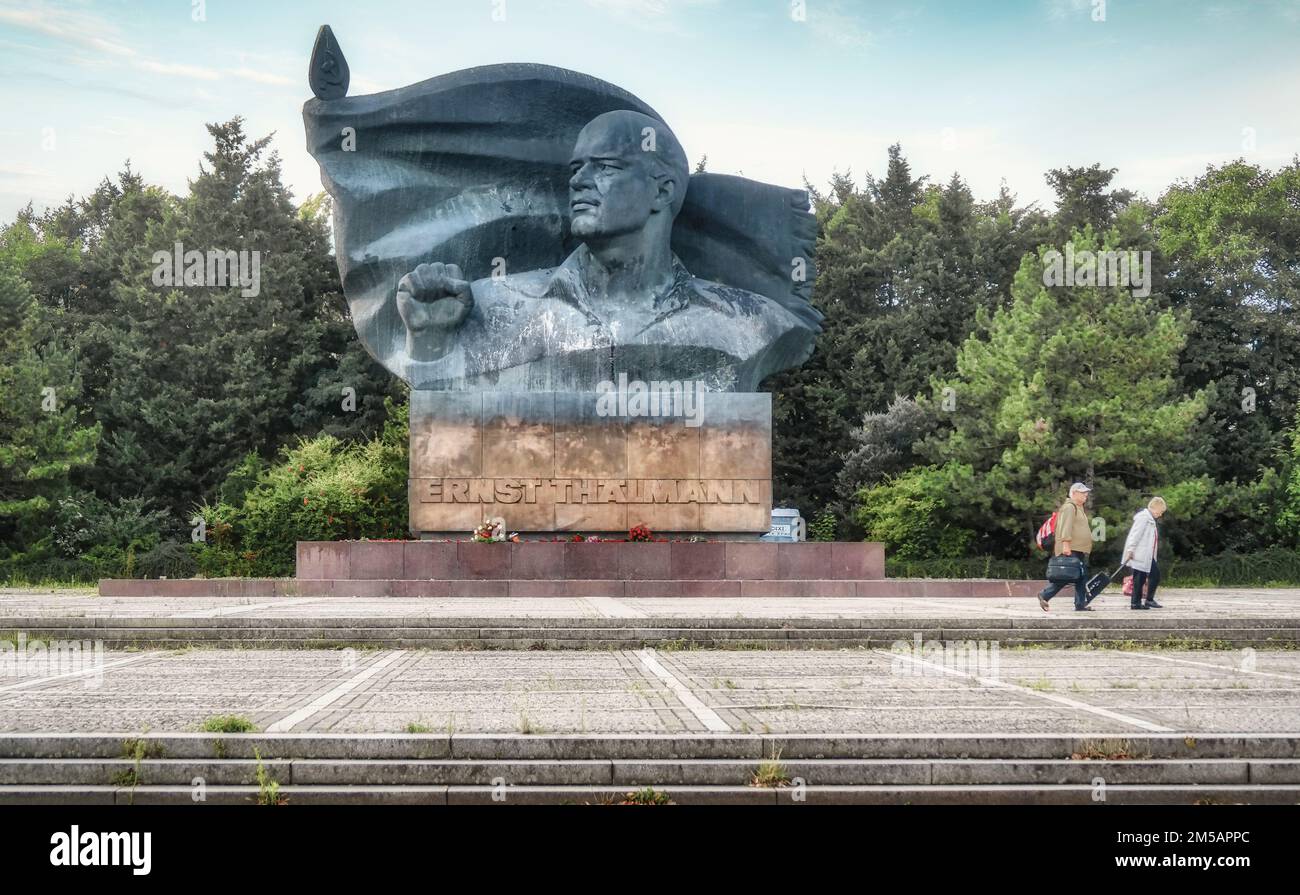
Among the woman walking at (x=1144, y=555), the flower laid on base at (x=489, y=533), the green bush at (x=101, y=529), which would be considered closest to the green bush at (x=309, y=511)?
the green bush at (x=101, y=529)

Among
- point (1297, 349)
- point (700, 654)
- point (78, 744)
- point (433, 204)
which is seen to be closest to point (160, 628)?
point (700, 654)

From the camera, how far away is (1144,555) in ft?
46.1

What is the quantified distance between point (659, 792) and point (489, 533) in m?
13.0

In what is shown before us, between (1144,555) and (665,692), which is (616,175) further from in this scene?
(665,692)

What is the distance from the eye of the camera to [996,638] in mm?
11484

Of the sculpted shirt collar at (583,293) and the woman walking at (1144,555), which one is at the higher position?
the sculpted shirt collar at (583,293)

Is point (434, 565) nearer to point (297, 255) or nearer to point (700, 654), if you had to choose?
point (700, 654)

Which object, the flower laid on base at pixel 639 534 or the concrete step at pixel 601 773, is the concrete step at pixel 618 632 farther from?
the flower laid on base at pixel 639 534

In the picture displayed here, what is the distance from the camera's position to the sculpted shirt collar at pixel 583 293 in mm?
19500

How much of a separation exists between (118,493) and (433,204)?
2022 cm

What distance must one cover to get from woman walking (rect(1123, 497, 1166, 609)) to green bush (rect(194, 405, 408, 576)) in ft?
52.3

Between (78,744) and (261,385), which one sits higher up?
(261,385)

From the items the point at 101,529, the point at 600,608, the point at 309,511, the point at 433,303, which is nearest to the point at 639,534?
the point at 433,303

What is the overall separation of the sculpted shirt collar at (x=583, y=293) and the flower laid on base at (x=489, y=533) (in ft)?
11.2
